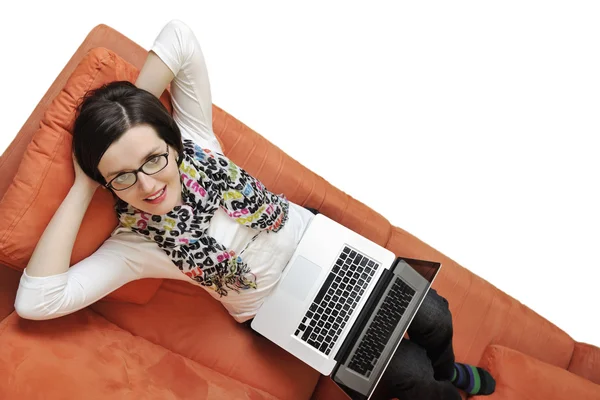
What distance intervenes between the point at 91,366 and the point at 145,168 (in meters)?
0.56

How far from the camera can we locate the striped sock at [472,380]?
5.45ft

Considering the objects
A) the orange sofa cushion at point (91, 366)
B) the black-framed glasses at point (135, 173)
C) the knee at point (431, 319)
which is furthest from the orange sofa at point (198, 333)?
the knee at point (431, 319)

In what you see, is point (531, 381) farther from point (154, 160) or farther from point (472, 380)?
point (154, 160)

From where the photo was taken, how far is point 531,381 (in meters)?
1.71

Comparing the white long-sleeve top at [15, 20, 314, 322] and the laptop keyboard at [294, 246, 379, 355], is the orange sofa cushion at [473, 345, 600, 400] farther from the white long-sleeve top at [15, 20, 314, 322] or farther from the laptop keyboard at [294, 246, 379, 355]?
the white long-sleeve top at [15, 20, 314, 322]

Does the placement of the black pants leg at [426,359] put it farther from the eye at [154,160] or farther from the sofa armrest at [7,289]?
the sofa armrest at [7,289]

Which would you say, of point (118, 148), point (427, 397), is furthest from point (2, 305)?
point (427, 397)

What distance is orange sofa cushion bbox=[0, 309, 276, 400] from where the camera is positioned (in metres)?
1.15

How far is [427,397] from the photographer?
4.98 feet

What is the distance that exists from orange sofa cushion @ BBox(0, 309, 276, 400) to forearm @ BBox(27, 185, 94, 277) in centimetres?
20

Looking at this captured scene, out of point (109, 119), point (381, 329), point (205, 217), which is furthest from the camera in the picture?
point (381, 329)

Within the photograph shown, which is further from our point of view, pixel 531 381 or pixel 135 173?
pixel 531 381

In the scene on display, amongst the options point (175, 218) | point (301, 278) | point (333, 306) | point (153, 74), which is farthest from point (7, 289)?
point (333, 306)

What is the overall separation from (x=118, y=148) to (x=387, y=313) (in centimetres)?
93
